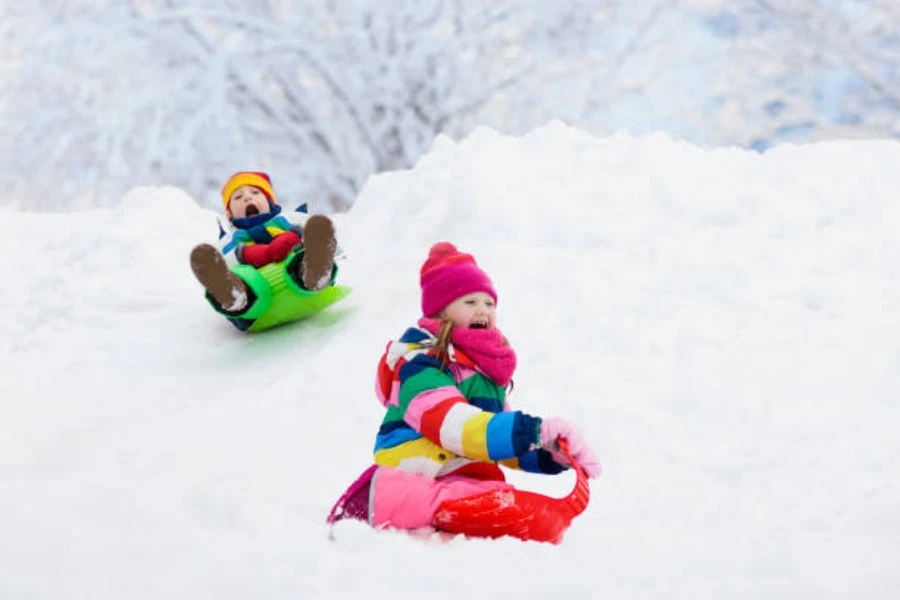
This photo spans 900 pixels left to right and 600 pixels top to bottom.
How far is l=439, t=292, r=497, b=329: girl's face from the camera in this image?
2252 millimetres

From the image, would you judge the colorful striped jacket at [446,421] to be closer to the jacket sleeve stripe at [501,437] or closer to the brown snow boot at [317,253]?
the jacket sleeve stripe at [501,437]

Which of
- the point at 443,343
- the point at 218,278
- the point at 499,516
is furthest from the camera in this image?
the point at 218,278

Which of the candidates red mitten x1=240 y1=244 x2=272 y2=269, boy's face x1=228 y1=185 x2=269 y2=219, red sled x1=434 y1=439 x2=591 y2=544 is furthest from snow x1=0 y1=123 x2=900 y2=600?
boy's face x1=228 y1=185 x2=269 y2=219

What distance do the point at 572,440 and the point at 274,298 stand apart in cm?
259

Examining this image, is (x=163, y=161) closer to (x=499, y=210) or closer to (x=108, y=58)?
(x=108, y=58)

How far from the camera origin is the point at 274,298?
4.18 meters

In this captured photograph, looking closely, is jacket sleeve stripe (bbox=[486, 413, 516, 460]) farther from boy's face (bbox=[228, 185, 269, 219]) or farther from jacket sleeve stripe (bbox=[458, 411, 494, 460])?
boy's face (bbox=[228, 185, 269, 219])

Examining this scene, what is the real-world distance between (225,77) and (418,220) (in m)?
7.45

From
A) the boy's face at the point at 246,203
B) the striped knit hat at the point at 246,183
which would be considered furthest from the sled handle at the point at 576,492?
the striped knit hat at the point at 246,183

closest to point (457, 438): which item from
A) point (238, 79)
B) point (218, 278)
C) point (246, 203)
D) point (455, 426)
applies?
point (455, 426)

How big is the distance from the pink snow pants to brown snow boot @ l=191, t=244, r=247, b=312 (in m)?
2.02

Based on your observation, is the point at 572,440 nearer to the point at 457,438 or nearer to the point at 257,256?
the point at 457,438

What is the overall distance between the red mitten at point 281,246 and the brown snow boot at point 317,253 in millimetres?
190

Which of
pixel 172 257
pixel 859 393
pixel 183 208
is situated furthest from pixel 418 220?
pixel 859 393
